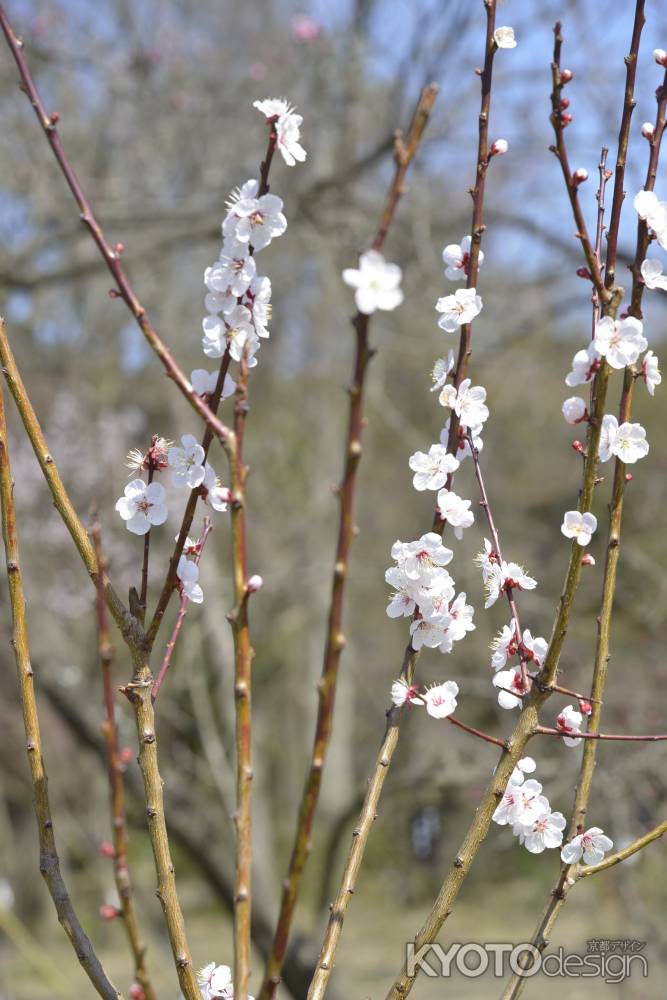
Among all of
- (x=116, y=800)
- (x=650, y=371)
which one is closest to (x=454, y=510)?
(x=650, y=371)

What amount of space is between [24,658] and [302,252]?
7228 mm

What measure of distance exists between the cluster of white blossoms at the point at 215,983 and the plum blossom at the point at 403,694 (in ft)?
1.24

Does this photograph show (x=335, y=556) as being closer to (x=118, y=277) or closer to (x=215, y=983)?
(x=118, y=277)

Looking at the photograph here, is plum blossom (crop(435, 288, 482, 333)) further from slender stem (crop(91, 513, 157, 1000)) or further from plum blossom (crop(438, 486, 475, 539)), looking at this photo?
slender stem (crop(91, 513, 157, 1000))

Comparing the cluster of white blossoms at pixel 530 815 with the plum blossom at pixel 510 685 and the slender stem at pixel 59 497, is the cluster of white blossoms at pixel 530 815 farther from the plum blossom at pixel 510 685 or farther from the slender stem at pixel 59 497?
the slender stem at pixel 59 497

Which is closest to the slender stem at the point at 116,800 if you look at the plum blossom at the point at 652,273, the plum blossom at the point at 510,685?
the plum blossom at the point at 510,685

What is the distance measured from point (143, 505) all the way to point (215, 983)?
0.56 meters

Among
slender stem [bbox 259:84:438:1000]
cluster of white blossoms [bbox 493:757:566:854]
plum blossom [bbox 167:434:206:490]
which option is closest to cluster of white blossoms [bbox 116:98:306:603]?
plum blossom [bbox 167:434:206:490]

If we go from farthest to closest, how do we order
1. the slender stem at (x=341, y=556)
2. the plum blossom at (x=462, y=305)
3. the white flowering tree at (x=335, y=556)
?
the plum blossom at (x=462, y=305) < the white flowering tree at (x=335, y=556) < the slender stem at (x=341, y=556)

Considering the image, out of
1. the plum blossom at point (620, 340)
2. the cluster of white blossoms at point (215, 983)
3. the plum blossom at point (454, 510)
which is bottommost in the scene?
the cluster of white blossoms at point (215, 983)

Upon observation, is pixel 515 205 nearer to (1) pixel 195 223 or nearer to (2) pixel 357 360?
(1) pixel 195 223

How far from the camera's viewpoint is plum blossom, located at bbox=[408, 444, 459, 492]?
1128mm

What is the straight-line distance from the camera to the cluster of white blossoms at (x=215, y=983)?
1108 mm

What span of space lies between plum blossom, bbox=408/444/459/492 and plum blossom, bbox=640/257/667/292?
0.31 m
